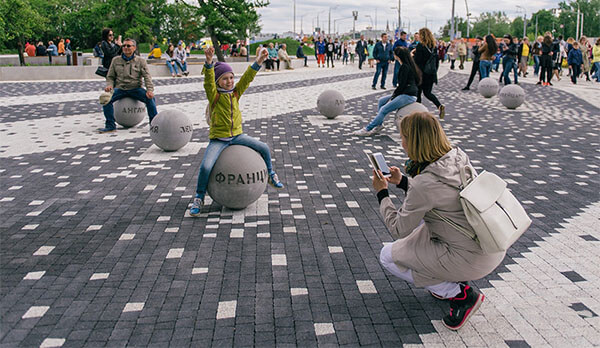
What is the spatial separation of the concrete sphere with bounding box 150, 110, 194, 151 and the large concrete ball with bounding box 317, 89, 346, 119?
513 centimetres

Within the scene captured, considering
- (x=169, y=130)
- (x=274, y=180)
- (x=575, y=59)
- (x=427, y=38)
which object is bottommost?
(x=274, y=180)

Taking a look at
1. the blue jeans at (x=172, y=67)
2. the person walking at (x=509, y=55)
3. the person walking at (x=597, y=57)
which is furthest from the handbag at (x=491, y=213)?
the blue jeans at (x=172, y=67)

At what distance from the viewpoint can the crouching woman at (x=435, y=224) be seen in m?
3.86

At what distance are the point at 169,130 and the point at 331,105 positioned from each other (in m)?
5.53

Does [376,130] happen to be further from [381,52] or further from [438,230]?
[381,52]

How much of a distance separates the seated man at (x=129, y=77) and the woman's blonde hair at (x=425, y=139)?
8.86 m

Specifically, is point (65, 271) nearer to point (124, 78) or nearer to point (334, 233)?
point (334, 233)

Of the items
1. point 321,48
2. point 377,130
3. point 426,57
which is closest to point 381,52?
point 426,57

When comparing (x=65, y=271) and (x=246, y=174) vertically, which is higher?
(x=246, y=174)

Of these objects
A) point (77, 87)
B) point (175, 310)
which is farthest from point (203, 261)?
point (77, 87)

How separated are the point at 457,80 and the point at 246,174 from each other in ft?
76.8

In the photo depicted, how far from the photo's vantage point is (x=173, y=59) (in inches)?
1211

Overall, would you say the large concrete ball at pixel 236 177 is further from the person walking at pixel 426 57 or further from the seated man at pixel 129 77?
the person walking at pixel 426 57

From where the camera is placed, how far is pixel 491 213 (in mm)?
3678
